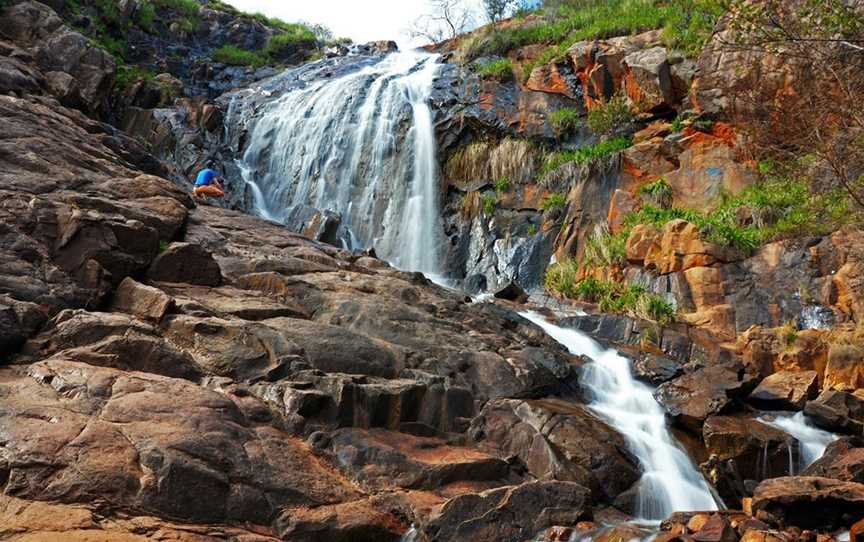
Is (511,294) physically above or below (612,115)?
below

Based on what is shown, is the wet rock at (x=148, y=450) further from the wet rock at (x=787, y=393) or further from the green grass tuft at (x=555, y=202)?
the green grass tuft at (x=555, y=202)

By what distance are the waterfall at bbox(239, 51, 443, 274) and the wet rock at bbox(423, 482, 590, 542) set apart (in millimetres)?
13286

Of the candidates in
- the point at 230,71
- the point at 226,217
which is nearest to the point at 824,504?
the point at 226,217

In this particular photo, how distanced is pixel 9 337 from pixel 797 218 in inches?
571

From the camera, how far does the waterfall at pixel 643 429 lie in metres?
7.96

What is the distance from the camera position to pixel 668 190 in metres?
17.5

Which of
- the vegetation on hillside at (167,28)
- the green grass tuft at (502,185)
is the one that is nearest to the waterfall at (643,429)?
the green grass tuft at (502,185)

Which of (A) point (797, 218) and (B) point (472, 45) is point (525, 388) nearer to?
(A) point (797, 218)

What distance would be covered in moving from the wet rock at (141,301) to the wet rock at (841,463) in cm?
809

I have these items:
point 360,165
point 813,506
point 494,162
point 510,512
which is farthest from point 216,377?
point 360,165

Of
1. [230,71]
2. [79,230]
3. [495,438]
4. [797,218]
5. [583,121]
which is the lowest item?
[495,438]

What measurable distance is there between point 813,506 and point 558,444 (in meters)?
2.68

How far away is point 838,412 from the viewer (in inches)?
379

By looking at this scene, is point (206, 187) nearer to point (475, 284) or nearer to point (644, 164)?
point (475, 284)
